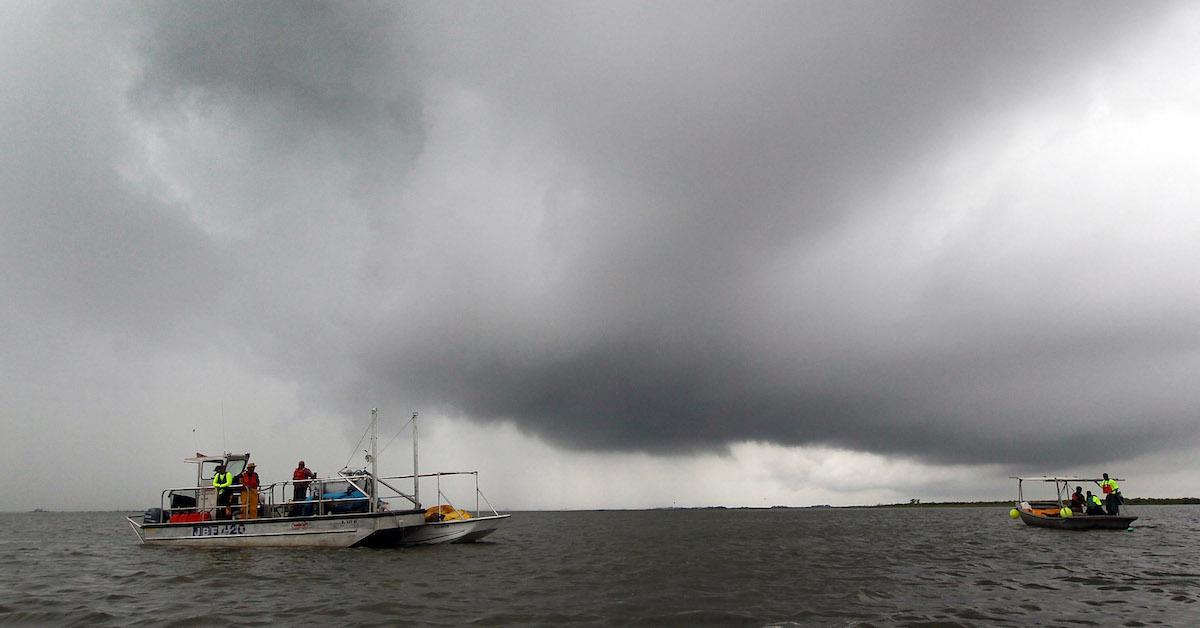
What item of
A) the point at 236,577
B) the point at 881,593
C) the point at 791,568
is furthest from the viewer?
the point at 791,568

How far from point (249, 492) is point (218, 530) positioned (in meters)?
2.04

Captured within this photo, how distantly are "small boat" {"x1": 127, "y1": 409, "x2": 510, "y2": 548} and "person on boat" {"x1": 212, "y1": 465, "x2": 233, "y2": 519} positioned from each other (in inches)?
3.8

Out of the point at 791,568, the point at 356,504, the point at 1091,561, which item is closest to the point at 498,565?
the point at 356,504

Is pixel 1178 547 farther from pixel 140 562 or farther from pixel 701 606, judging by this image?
pixel 140 562

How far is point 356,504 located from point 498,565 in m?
9.12

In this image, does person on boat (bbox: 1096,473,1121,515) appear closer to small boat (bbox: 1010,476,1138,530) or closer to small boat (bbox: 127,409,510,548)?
small boat (bbox: 1010,476,1138,530)

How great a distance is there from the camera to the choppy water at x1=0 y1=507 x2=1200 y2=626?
15266mm

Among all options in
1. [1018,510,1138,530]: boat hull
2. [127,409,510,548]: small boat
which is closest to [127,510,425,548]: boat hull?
[127,409,510,548]: small boat

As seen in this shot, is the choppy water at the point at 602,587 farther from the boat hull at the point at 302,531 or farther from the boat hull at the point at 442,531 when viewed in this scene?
the boat hull at the point at 442,531

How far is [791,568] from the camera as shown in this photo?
2570 centimetres

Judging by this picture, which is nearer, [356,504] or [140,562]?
[140,562]

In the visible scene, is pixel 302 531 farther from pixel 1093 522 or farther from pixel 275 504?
pixel 1093 522

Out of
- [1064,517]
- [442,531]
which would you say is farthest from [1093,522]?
[442,531]

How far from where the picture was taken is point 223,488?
102 ft
